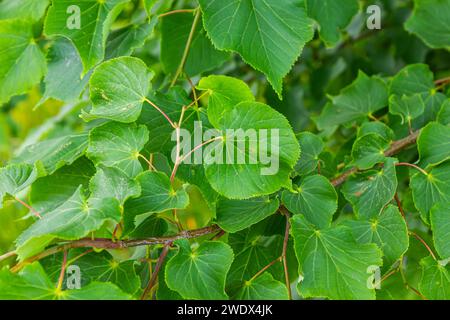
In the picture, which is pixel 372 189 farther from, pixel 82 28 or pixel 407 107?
pixel 82 28

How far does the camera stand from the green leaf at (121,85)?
698mm

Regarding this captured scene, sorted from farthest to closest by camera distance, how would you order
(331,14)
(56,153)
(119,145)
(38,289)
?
1. (331,14)
2. (56,153)
3. (119,145)
4. (38,289)

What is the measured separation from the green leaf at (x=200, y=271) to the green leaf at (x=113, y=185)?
3.2 inches

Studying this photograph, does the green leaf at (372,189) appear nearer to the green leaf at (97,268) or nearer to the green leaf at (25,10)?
the green leaf at (97,268)

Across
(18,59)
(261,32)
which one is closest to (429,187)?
(261,32)

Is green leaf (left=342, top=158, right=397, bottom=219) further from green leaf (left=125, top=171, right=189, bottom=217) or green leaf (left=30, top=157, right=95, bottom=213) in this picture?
green leaf (left=30, top=157, right=95, bottom=213)

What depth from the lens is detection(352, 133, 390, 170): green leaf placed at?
778 millimetres

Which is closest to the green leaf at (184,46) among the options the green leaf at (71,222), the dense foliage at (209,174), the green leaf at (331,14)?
the dense foliage at (209,174)

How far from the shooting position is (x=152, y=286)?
69 centimetres

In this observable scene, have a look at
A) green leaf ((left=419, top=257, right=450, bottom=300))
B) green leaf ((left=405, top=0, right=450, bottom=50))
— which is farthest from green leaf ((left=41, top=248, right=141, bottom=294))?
green leaf ((left=405, top=0, right=450, bottom=50))

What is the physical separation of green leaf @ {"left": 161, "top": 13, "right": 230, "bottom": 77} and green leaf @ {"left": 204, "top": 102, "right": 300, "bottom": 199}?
0.30 metres

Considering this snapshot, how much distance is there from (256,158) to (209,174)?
0.17 feet

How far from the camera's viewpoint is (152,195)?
2.18 ft

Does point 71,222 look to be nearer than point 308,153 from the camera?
Yes
